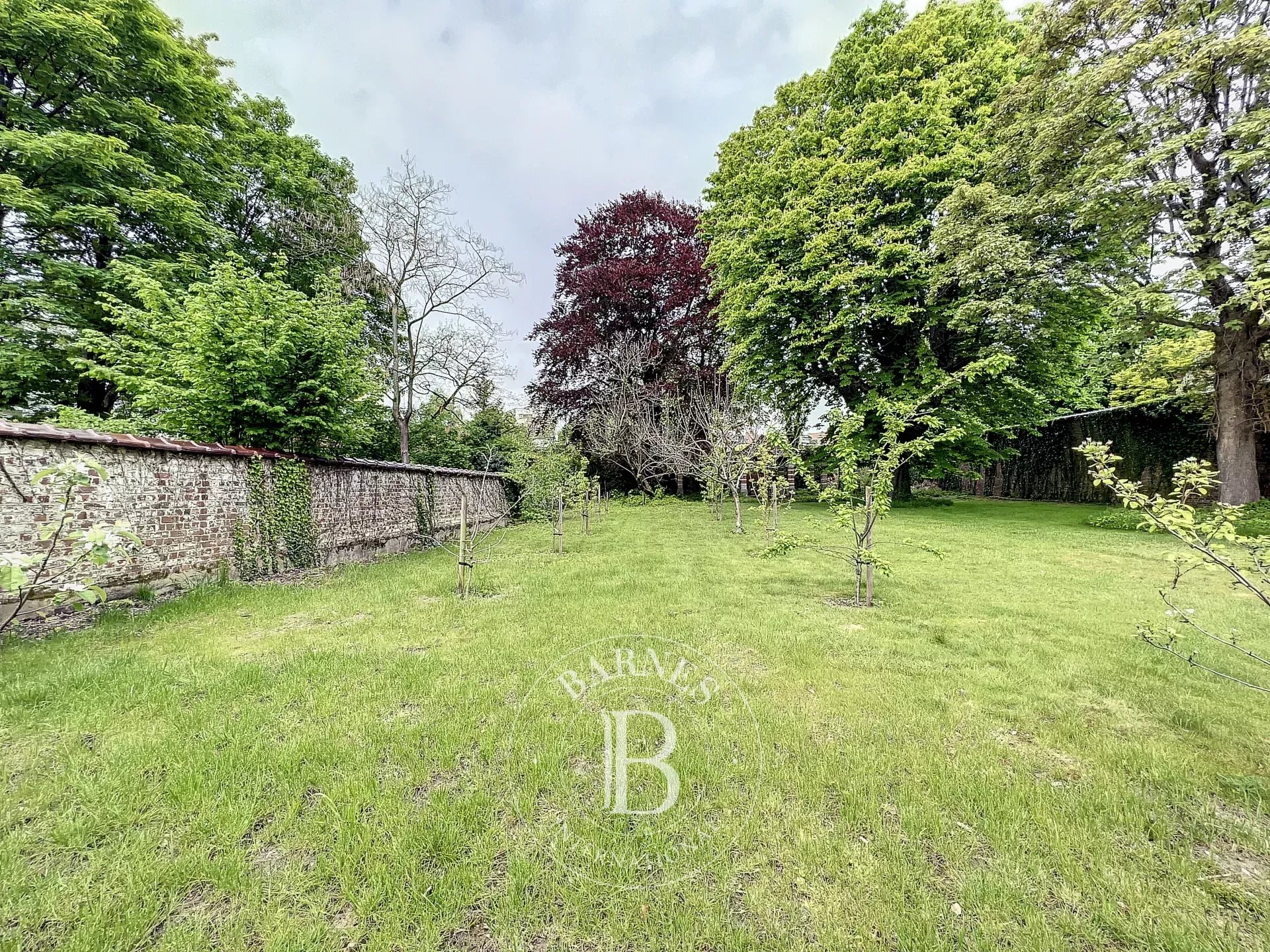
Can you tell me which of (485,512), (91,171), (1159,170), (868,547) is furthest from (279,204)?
(1159,170)

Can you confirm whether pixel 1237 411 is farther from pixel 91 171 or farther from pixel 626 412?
pixel 91 171

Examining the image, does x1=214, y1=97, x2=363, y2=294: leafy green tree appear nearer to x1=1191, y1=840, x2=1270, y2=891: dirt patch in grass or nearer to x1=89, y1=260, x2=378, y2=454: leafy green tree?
x1=89, y1=260, x2=378, y2=454: leafy green tree

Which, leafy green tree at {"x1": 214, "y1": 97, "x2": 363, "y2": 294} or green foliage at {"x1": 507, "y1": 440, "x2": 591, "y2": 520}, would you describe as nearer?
green foliage at {"x1": 507, "y1": 440, "x2": 591, "y2": 520}

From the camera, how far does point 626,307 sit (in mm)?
19156

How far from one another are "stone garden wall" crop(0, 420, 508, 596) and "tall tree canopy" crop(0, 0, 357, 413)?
18.9 ft

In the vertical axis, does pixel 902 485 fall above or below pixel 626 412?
below

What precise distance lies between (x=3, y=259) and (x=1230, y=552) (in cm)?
2319

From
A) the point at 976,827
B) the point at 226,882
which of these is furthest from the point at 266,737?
the point at 976,827

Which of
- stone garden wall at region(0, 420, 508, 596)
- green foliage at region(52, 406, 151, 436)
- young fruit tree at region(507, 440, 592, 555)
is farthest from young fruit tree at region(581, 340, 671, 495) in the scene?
green foliage at region(52, 406, 151, 436)

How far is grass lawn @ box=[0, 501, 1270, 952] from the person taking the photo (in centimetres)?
148

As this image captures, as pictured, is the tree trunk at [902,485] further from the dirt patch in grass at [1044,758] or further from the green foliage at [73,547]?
the green foliage at [73,547]

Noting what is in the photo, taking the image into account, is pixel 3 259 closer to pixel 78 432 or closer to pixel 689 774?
pixel 78 432

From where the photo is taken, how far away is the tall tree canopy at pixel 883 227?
11.5 metres

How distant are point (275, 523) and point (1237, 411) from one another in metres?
17.1
